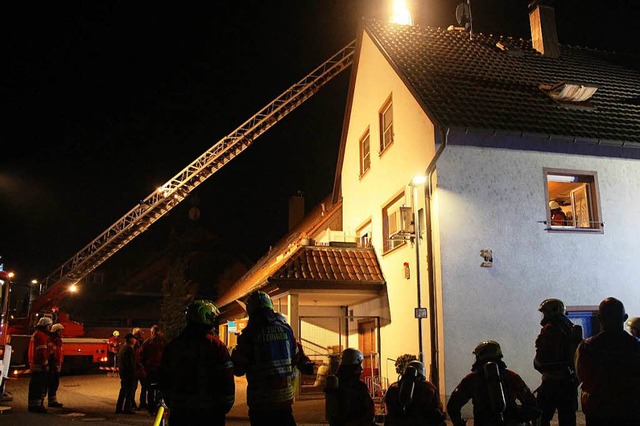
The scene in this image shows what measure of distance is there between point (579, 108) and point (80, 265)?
21.3 meters

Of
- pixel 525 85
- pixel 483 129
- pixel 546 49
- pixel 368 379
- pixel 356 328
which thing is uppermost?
pixel 546 49

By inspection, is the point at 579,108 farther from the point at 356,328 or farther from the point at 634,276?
the point at 356,328

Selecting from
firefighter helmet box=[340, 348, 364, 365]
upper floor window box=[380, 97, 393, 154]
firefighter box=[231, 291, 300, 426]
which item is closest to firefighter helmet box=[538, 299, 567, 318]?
firefighter helmet box=[340, 348, 364, 365]

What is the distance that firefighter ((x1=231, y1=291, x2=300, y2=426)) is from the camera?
4.57m

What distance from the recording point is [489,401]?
4.70 m

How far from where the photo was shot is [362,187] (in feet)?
54.4

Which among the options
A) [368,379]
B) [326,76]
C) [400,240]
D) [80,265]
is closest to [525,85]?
[400,240]

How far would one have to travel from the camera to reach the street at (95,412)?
32.2 ft

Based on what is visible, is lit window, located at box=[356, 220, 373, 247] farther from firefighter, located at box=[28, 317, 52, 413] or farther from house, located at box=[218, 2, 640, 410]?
firefighter, located at box=[28, 317, 52, 413]

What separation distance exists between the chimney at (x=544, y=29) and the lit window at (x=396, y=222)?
6.90 meters

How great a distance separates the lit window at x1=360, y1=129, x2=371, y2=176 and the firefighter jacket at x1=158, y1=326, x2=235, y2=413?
12.1 meters

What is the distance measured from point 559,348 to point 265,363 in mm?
3576

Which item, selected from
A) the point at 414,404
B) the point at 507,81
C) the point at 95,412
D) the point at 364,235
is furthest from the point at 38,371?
the point at 507,81

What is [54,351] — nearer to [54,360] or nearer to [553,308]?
[54,360]
